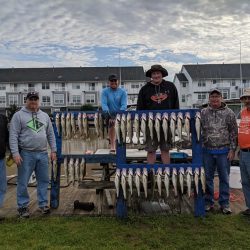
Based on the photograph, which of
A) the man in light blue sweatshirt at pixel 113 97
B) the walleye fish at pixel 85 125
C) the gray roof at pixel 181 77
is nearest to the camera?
the walleye fish at pixel 85 125

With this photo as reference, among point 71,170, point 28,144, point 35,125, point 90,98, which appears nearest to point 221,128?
point 71,170

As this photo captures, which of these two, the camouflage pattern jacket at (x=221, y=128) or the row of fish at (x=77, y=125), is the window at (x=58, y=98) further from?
the camouflage pattern jacket at (x=221, y=128)

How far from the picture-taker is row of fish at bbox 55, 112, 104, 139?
6555 millimetres

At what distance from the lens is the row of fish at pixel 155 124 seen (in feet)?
19.8

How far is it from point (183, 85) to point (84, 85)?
19353 mm

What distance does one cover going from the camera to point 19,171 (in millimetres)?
6297

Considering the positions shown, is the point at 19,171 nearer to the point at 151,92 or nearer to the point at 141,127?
the point at 141,127

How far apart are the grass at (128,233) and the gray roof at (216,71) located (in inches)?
2678

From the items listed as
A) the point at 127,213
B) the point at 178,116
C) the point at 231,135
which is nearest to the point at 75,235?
the point at 127,213

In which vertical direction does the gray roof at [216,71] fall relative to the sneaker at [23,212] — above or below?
above

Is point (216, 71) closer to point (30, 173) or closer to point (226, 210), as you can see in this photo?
point (226, 210)

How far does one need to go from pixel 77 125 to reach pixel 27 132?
2.87ft

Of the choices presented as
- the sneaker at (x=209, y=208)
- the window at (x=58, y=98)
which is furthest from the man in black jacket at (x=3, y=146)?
the window at (x=58, y=98)

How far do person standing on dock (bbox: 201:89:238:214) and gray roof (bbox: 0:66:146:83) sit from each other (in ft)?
225
